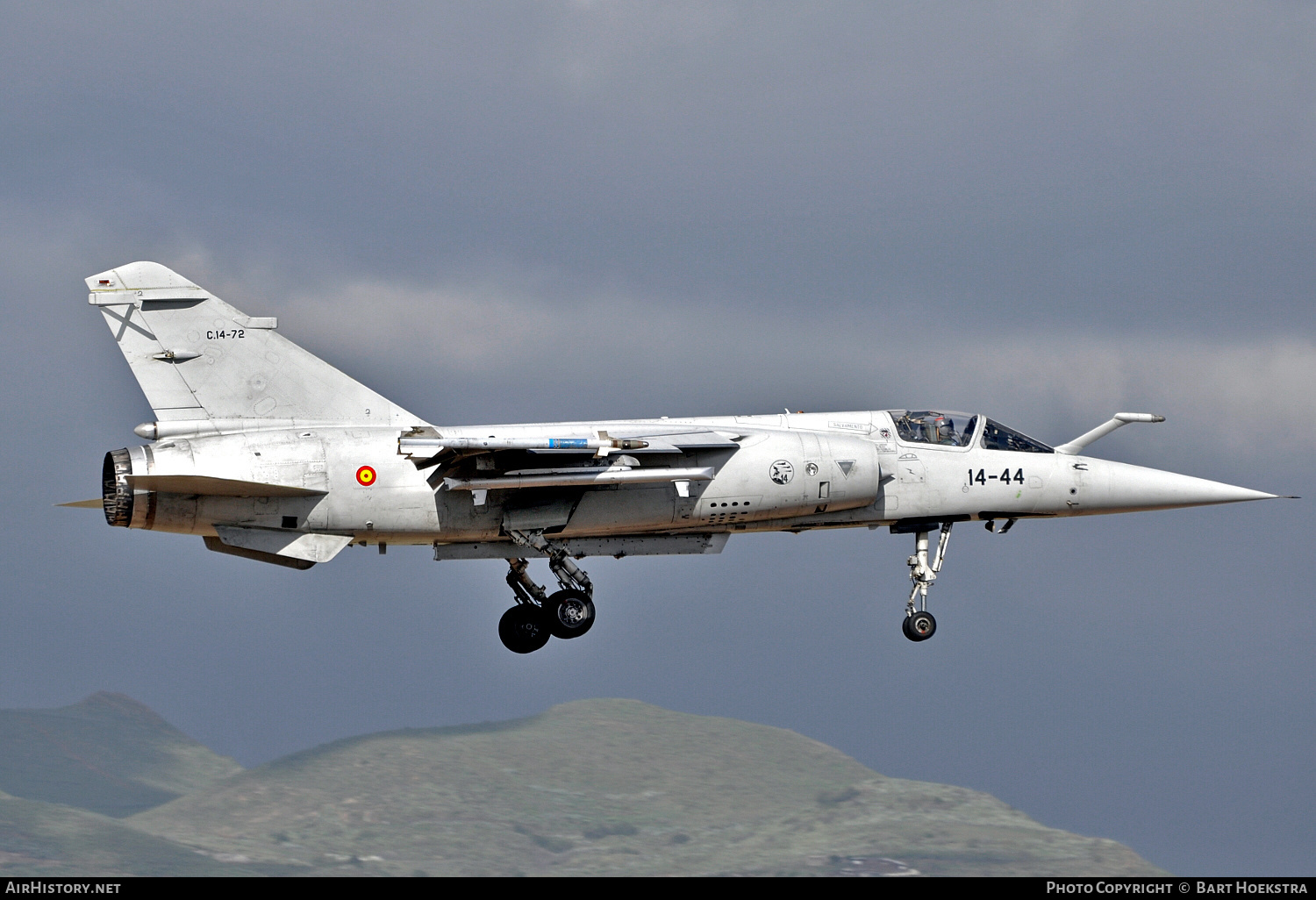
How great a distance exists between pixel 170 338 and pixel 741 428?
28.9ft

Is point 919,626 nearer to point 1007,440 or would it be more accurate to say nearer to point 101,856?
point 1007,440

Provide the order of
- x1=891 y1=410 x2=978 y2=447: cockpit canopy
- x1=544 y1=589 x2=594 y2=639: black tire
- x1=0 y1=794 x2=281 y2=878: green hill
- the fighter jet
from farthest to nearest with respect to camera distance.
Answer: x1=0 y1=794 x2=281 y2=878: green hill, x1=891 y1=410 x2=978 y2=447: cockpit canopy, x1=544 y1=589 x2=594 y2=639: black tire, the fighter jet

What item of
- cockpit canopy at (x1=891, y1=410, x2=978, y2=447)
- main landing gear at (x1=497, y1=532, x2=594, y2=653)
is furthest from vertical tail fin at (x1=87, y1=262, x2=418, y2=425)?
cockpit canopy at (x1=891, y1=410, x2=978, y2=447)

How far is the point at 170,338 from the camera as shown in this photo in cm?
2508

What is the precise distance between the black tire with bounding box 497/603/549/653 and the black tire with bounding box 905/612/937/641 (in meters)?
6.00

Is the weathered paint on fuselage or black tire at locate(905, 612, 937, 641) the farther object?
black tire at locate(905, 612, 937, 641)

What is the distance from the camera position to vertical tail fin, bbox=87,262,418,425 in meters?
24.9

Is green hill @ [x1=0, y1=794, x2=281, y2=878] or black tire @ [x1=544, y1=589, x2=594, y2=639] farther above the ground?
black tire @ [x1=544, y1=589, x2=594, y2=639]

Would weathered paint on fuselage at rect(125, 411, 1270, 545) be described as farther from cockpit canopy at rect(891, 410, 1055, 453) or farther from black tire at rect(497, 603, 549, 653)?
black tire at rect(497, 603, 549, 653)

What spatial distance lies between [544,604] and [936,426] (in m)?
7.13

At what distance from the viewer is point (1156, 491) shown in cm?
2856

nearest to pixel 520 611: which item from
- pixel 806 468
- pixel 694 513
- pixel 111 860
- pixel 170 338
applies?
pixel 694 513
